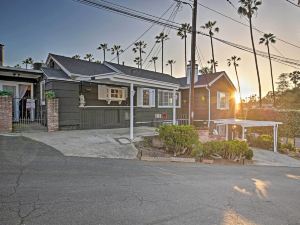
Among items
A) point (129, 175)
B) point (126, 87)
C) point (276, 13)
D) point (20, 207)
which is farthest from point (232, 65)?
point (20, 207)

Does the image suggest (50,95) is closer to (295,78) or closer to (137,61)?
(137,61)

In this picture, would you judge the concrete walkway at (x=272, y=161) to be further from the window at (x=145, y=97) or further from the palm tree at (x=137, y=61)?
the palm tree at (x=137, y=61)

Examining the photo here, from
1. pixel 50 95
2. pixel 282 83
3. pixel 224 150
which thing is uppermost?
pixel 282 83

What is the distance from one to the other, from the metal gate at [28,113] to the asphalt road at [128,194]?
5.38 metres

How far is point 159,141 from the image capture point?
34.1 feet

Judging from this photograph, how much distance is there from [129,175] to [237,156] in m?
6.04

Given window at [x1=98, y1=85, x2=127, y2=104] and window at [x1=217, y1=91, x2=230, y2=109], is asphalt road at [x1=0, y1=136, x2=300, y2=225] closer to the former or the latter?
window at [x1=98, y1=85, x2=127, y2=104]

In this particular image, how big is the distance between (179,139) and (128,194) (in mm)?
5338

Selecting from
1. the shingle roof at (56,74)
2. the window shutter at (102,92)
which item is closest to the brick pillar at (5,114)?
the shingle roof at (56,74)

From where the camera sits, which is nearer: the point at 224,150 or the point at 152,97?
the point at 224,150

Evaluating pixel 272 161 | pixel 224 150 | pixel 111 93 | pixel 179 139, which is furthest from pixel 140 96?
pixel 272 161

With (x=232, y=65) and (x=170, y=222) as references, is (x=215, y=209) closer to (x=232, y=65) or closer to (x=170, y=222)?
(x=170, y=222)

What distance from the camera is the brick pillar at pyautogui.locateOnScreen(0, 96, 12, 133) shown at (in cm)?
969

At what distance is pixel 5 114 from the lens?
9.78 metres
